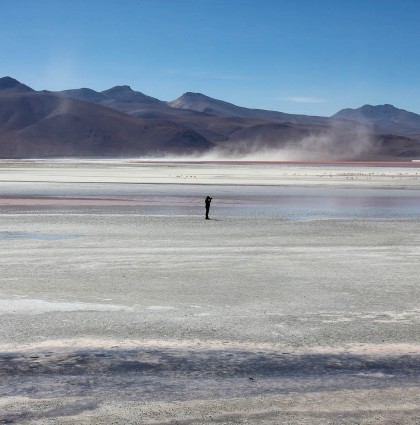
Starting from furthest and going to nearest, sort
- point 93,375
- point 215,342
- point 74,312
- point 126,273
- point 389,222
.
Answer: point 389,222 → point 126,273 → point 74,312 → point 215,342 → point 93,375

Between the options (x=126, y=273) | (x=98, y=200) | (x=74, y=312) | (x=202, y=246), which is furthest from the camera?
(x=98, y=200)

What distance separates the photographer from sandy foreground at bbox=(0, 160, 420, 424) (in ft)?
21.4

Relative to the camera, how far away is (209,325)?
9508mm

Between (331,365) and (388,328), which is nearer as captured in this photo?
(331,365)

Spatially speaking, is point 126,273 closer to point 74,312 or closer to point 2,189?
point 74,312

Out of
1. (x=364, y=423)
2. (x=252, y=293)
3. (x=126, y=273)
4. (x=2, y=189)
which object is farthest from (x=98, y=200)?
(x=364, y=423)

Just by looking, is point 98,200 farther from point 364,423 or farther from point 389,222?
point 364,423

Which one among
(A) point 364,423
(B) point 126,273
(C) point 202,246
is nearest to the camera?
(A) point 364,423

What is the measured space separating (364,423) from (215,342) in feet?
9.46

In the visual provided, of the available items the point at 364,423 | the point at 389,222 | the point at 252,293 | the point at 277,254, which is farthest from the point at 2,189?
the point at 364,423

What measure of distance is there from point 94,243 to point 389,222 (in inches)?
390

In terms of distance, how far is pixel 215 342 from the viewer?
8.70 metres

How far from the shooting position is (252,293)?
1154 cm

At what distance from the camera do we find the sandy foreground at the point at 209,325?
6535 millimetres
